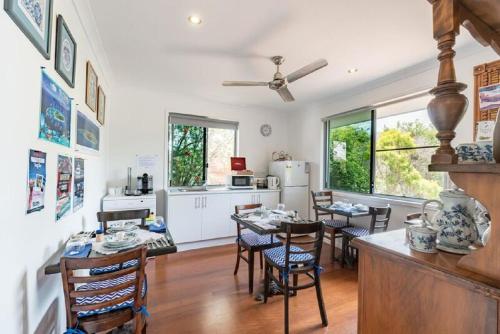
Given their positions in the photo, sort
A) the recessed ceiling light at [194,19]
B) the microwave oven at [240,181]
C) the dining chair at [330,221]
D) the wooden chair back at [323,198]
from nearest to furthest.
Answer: the recessed ceiling light at [194,19]
the dining chair at [330,221]
the wooden chair back at [323,198]
the microwave oven at [240,181]

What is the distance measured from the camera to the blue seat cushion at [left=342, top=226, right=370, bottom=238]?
3.13 m

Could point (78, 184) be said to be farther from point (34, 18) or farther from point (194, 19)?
point (194, 19)

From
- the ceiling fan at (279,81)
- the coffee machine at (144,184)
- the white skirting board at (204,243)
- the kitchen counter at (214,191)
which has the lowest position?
the white skirting board at (204,243)

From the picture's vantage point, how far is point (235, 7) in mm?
1914

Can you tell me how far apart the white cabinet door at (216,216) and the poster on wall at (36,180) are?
8.96 feet

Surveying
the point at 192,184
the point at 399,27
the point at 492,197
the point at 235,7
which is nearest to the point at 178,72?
the point at 235,7

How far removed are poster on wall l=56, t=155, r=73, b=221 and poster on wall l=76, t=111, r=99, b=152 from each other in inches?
14.0

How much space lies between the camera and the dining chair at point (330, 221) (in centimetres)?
340

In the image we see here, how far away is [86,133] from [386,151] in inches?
149

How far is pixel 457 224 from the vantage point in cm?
79

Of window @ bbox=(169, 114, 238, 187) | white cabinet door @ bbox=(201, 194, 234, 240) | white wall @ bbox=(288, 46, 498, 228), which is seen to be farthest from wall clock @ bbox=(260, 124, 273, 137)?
white cabinet door @ bbox=(201, 194, 234, 240)

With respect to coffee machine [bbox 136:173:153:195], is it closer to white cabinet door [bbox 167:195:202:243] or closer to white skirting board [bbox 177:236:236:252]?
white cabinet door [bbox 167:195:202:243]

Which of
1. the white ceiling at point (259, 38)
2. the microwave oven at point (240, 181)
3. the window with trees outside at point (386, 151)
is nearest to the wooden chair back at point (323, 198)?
the window with trees outside at point (386, 151)

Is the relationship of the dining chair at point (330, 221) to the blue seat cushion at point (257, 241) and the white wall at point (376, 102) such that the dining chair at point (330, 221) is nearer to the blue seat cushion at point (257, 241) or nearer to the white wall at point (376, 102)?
the white wall at point (376, 102)
